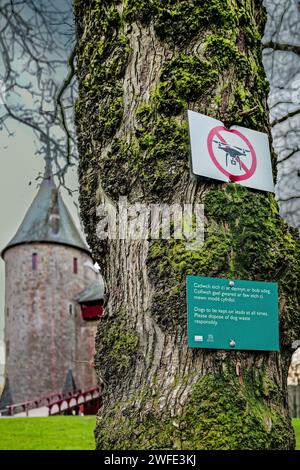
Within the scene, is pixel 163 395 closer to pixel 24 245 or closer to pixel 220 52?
pixel 220 52

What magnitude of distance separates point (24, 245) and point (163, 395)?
32.1 m

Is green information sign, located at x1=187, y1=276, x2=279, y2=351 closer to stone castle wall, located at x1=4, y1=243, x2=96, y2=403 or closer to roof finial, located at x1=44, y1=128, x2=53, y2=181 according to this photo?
roof finial, located at x1=44, y1=128, x2=53, y2=181

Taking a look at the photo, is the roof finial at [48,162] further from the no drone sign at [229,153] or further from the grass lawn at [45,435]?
the grass lawn at [45,435]

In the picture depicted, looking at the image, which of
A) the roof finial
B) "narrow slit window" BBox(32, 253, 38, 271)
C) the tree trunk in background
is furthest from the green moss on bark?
"narrow slit window" BBox(32, 253, 38, 271)

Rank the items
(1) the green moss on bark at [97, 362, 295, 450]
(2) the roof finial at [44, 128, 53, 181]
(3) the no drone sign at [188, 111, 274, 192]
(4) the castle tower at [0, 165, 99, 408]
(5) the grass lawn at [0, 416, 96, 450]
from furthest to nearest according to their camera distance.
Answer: (4) the castle tower at [0, 165, 99, 408] → (5) the grass lawn at [0, 416, 96, 450] → (2) the roof finial at [44, 128, 53, 181] → (3) the no drone sign at [188, 111, 274, 192] → (1) the green moss on bark at [97, 362, 295, 450]

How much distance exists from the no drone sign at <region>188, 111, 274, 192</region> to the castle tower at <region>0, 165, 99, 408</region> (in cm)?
2846

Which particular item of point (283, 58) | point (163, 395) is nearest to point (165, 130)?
point (163, 395)

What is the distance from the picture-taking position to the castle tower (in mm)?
30859

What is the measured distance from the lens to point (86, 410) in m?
26.9

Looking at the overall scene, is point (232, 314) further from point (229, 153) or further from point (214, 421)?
point (229, 153)

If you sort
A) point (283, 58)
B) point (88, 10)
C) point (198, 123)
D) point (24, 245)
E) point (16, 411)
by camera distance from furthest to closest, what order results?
point (24, 245), point (16, 411), point (283, 58), point (88, 10), point (198, 123)

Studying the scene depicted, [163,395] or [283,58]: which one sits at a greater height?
[283,58]

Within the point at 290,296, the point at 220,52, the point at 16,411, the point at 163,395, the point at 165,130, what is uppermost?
the point at 220,52

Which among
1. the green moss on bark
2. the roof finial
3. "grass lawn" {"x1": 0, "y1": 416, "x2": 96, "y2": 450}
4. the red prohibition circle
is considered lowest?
"grass lawn" {"x1": 0, "y1": 416, "x2": 96, "y2": 450}
